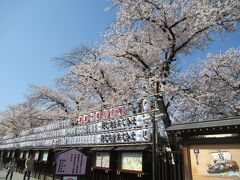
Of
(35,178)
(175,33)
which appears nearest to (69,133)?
(35,178)

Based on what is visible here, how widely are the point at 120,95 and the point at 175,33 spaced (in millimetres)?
6226

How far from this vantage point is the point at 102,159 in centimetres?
1282

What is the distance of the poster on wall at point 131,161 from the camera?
1017 centimetres

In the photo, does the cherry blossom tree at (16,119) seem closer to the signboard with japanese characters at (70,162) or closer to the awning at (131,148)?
the awning at (131,148)

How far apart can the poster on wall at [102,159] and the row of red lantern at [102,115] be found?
2.33 meters

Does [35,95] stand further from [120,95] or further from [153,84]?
[153,84]

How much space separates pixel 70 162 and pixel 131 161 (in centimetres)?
400

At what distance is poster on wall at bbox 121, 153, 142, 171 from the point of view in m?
10.2

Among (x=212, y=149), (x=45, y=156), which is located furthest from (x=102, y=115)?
(x=45, y=156)

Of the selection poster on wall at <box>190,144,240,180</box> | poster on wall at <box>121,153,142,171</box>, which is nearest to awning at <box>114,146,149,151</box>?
poster on wall at <box>121,153,142,171</box>

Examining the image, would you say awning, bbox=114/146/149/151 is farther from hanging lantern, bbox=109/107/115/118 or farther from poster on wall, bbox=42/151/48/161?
poster on wall, bbox=42/151/48/161

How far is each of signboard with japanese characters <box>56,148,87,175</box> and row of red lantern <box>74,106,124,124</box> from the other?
521cm

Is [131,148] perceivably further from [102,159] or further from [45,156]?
[45,156]

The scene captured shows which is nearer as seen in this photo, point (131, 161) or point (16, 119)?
point (131, 161)
